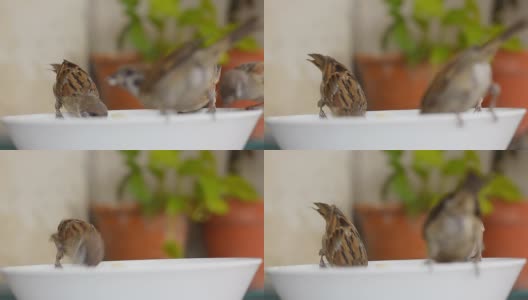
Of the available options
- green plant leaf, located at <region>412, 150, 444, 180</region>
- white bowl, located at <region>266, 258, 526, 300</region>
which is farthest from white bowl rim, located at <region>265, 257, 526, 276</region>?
green plant leaf, located at <region>412, 150, 444, 180</region>

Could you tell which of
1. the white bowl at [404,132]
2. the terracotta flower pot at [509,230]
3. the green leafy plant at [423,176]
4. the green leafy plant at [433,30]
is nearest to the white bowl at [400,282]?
the white bowl at [404,132]

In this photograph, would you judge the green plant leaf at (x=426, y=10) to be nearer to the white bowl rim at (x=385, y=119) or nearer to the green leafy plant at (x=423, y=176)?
the green leafy plant at (x=423, y=176)

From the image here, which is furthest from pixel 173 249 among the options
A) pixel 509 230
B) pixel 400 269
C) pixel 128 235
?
pixel 509 230

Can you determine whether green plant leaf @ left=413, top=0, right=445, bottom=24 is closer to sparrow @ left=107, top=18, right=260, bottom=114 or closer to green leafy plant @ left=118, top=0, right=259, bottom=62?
green leafy plant @ left=118, top=0, right=259, bottom=62

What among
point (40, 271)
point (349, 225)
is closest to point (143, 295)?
point (40, 271)

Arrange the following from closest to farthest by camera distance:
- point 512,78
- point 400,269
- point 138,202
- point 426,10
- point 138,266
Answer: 1. point 400,269
2. point 138,266
3. point 138,202
4. point 426,10
5. point 512,78

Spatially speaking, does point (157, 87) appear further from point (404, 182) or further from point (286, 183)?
point (404, 182)

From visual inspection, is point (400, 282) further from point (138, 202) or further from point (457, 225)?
point (138, 202)
